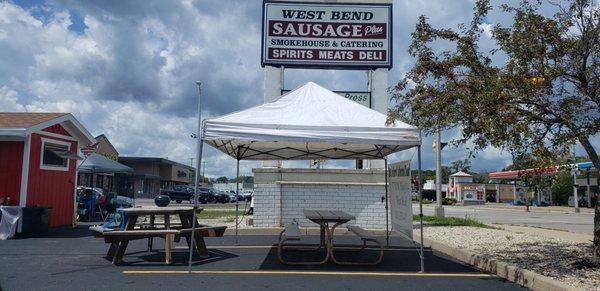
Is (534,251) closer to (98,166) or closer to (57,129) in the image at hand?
(57,129)

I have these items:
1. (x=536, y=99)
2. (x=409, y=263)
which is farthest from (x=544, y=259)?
(x=536, y=99)

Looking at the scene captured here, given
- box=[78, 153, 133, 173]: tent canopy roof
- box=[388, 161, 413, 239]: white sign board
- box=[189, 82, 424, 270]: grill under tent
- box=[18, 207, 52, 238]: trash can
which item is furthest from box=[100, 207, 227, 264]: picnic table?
box=[78, 153, 133, 173]: tent canopy roof

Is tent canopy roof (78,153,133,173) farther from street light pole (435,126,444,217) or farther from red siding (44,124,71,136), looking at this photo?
street light pole (435,126,444,217)

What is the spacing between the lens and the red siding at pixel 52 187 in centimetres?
1339

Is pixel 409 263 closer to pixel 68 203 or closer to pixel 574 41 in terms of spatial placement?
pixel 574 41

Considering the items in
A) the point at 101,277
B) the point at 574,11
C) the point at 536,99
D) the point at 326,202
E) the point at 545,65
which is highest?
the point at 574,11

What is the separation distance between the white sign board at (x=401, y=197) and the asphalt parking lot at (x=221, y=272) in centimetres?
63

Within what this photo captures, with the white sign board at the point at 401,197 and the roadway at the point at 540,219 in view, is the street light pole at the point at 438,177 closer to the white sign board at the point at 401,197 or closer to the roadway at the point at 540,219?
the roadway at the point at 540,219

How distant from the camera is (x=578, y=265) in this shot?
7.44m

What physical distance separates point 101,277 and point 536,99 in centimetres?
679

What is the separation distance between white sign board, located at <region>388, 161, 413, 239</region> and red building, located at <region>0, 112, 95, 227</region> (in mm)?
9274

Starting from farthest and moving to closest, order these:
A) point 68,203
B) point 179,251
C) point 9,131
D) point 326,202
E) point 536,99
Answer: point 68,203 < point 326,202 < point 9,131 < point 179,251 < point 536,99

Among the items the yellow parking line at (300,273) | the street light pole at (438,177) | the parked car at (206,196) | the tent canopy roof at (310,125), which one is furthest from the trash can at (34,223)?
the parked car at (206,196)

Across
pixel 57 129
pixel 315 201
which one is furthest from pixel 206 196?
pixel 315 201
